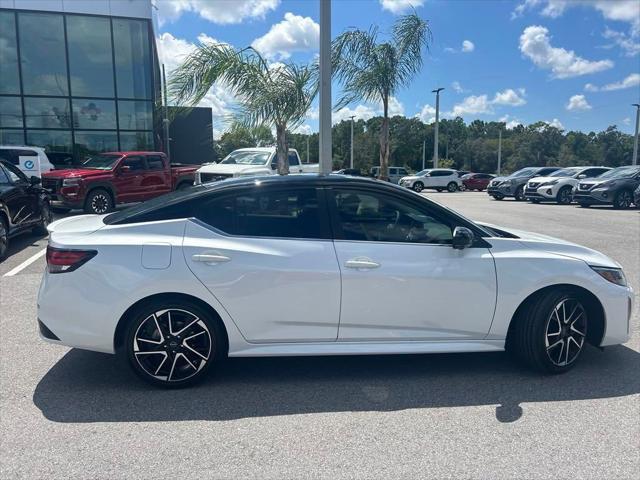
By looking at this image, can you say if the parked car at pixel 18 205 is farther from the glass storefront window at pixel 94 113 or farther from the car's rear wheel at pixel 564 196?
the car's rear wheel at pixel 564 196

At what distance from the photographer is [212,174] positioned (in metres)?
13.5

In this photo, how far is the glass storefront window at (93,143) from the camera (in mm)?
21953

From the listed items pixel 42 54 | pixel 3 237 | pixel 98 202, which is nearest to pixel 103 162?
pixel 98 202

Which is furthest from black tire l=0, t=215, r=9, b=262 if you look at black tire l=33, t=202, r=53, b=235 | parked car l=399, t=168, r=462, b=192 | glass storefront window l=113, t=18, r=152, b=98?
parked car l=399, t=168, r=462, b=192

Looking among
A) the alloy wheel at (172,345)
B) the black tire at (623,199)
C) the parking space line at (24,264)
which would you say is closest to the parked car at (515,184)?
the black tire at (623,199)

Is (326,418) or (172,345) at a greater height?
(172,345)

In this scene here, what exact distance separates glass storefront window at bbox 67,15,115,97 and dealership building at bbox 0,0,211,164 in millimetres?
39

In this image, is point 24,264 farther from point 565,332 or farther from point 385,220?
point 565,332

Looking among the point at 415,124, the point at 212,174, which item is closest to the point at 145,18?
the point at 212,174

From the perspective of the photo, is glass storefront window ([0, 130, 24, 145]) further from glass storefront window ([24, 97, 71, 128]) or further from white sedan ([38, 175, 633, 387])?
white sedan ([38, 175, 633, 387])

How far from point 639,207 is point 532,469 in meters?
19.8

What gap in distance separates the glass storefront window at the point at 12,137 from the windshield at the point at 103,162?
867 centimetres

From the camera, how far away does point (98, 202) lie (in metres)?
13.8

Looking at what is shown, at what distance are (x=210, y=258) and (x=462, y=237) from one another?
74.1 inches
